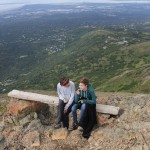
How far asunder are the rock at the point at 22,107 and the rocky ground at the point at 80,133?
3.4 inches

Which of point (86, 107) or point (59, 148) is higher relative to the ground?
point (86, 107)

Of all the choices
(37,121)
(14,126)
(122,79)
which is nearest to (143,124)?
(37,121)

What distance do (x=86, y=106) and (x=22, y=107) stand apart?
16.1 feet

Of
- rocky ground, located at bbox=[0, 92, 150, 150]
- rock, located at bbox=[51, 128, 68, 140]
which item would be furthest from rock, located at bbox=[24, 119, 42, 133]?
rock, located at bbox=[51, 128, 68, 140]

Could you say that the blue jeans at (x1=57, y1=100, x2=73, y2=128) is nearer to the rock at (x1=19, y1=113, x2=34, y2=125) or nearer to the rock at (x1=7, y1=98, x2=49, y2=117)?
the rock at (x1=19, y1=113, x2=34, y2=125)

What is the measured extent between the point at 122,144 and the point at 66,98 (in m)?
4.17

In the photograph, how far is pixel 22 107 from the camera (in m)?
20.2

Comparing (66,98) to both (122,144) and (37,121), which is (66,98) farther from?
(122,144)

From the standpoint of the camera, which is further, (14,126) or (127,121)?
(14,126)

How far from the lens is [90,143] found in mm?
16516

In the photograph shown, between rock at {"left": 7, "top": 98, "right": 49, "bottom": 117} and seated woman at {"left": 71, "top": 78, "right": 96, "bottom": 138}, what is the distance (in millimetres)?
3686

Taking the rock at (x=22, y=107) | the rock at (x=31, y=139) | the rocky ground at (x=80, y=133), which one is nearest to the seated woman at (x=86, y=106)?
the rocky ground at (x=80, y=133)

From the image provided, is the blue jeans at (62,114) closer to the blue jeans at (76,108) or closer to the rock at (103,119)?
the blue jeans at (76,108)

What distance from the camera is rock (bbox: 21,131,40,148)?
1684 centimetres
